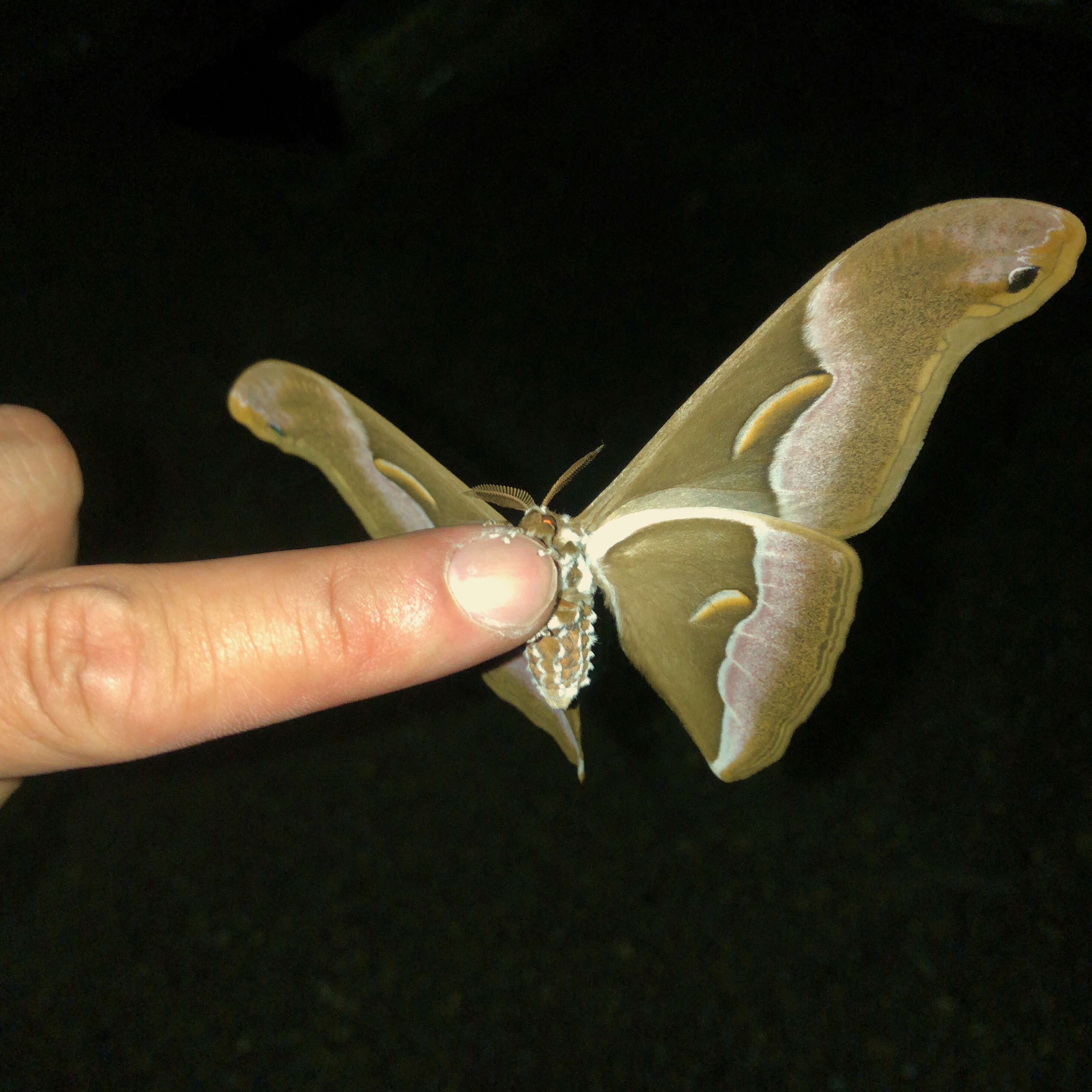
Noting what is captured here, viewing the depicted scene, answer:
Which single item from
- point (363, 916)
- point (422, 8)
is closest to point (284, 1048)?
point (363, 916)

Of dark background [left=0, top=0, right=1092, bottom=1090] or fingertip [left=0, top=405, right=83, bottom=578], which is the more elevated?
fingertip [left=0, top=405, right=83, bottom=578]

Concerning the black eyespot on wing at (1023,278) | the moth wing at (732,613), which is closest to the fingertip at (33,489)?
the moth wing at (732,613)

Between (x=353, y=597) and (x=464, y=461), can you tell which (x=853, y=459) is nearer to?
(x=353, y=597)

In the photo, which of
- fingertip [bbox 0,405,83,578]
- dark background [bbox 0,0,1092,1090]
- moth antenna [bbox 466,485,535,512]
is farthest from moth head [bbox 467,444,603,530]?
dark background [bbox 0,0,1092,1090]

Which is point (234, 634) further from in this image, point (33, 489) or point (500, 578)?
point (33, 489)

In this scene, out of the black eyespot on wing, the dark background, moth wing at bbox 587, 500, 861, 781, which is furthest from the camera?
the dark background

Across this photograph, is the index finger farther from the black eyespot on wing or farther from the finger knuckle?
the black eyespot on wing

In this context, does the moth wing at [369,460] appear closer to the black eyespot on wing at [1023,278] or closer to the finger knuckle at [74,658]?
the finger knuckle at [74,658]
